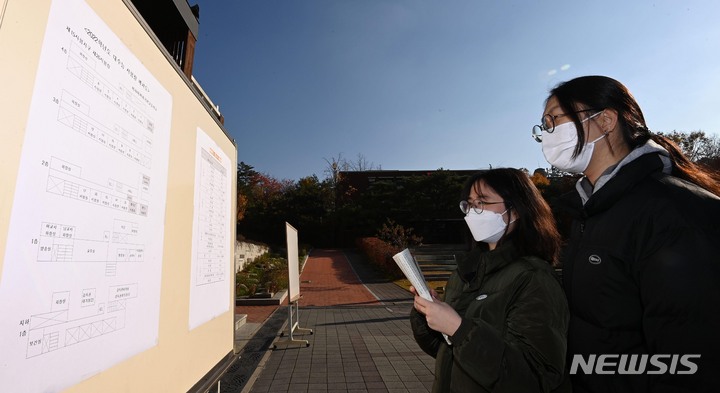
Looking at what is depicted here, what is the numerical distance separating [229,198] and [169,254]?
128cm

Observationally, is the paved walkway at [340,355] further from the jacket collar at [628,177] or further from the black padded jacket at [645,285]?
the jacket collar at [628,177]

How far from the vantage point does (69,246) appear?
1.10 meters

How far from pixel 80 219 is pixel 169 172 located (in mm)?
706

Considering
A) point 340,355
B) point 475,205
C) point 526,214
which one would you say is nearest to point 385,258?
point 340,355

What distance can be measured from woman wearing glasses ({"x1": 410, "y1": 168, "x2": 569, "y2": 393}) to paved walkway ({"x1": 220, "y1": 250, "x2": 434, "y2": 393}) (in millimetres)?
3494

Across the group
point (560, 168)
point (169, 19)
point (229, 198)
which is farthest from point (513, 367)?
point (169, 19)

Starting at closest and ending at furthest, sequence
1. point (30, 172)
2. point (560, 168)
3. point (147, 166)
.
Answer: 1. point (30, 172)
2. point (147, 166)
3. point (560, 168)

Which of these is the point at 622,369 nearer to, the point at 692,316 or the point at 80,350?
the point at 692,316

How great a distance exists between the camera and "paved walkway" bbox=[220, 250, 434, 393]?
500cm

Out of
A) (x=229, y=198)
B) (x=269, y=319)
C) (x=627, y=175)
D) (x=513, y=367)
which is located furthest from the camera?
(x=269, y=319)

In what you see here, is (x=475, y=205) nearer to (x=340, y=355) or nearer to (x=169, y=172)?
(x=169, y=172)

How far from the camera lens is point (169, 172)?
182cm

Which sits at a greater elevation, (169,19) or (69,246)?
(169,19)

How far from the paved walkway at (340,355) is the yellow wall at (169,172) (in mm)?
2841
